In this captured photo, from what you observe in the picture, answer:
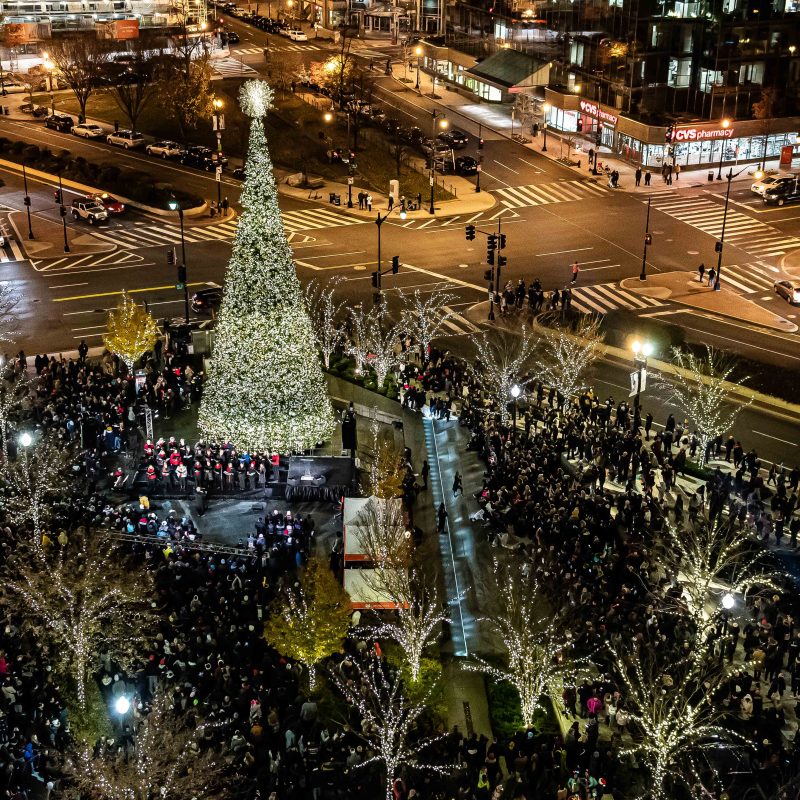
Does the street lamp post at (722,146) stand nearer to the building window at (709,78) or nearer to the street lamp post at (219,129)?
the building window at (709,78)

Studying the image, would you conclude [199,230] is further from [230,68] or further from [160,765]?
[160,765]

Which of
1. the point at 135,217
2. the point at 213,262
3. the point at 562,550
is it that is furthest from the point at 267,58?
the point at 562,550

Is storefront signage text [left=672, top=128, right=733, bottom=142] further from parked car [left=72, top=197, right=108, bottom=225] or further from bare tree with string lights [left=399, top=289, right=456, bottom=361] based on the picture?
parked car [left=72, top=197, right=108, bottom=225]

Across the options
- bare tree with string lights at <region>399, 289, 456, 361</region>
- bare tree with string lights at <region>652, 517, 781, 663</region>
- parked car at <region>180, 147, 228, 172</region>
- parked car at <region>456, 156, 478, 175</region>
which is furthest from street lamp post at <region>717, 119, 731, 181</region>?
bare tree with string lights at <region>652, 517, 781, 663</region>

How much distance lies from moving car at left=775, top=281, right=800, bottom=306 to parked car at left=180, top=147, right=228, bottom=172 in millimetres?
41448

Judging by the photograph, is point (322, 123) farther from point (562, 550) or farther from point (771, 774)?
point (771, 774)

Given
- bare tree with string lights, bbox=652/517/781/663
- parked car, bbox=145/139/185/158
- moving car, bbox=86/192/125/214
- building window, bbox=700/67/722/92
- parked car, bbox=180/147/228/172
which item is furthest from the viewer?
parked car, bbox=145/139/185/158

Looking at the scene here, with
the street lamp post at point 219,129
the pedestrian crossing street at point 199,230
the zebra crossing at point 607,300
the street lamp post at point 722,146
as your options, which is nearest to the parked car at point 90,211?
the pedestrian crossing street at point 199,230

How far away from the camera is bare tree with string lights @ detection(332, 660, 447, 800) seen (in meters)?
29.2

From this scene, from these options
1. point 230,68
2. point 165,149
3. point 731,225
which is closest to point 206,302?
point 165,149

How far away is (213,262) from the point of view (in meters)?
69.0

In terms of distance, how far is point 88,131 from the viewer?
9419 centimetres

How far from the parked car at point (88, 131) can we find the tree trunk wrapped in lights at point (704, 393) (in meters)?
57.2

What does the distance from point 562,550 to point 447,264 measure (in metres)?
34.1
